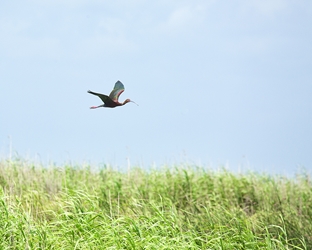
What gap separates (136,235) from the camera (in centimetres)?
462

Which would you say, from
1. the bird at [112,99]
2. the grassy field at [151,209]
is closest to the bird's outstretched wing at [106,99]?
the bird at [112,99]

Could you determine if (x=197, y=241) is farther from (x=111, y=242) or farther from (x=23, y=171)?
(x=23, y=171)

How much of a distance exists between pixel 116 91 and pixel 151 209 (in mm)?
3736

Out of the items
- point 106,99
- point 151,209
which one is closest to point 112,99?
point 106,99

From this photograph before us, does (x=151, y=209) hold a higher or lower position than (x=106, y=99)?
lower

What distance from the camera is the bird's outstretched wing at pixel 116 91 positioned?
2.72m

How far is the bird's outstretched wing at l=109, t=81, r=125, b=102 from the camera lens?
2.72 meters

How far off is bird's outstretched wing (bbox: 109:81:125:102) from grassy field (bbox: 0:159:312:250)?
1.82 metres

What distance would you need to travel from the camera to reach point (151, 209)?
6250 millimetres

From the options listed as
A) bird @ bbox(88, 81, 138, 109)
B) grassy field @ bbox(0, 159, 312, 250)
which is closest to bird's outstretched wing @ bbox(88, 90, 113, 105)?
bird @ bbox(88, 81, 138, 109)

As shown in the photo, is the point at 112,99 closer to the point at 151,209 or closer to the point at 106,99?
the point at 106,99

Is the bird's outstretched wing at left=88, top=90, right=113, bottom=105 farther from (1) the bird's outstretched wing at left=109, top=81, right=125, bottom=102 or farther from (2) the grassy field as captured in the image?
(2) the grassy field

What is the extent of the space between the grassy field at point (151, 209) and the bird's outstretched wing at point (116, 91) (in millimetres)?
1824

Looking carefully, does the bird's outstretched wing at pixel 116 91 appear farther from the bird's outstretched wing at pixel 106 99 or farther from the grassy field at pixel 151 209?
the grassy field at pixel 151 209
